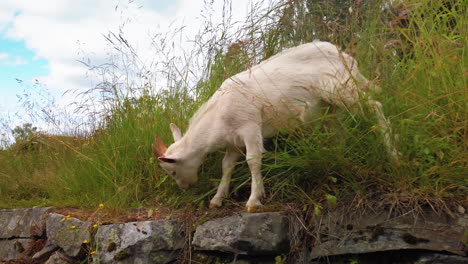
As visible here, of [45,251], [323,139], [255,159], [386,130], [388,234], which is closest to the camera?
[388,234]

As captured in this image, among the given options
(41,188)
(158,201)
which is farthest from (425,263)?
(41,188)

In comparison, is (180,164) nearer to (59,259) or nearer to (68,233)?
(68,233)

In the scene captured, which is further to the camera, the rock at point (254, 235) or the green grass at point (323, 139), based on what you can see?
the rock at point (254, 235)

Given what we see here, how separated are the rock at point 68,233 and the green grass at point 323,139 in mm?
355

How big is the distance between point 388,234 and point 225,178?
149 centimetres

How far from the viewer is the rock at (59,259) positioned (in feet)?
13.2

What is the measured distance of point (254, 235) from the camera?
308 cm

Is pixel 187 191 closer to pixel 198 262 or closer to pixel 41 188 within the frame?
pixel 198 262

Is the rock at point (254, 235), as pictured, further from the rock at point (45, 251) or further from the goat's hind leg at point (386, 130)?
the rock at point (45, 251)

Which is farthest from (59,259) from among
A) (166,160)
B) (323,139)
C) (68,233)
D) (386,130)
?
(386,130)

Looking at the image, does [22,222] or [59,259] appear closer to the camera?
[59,259]

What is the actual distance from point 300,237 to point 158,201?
1.71m

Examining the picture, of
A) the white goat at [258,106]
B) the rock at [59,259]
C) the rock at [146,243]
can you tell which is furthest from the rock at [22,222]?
the white goat at [258,106]

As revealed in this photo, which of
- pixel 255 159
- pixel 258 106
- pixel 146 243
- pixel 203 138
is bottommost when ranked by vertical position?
pixel 146 243
